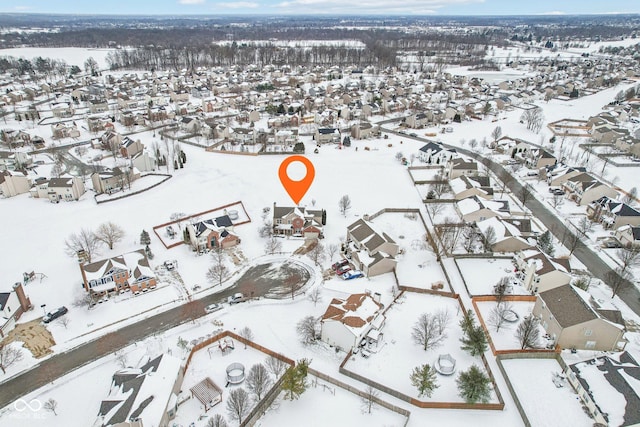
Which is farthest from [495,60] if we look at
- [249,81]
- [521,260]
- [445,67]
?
[521,260]

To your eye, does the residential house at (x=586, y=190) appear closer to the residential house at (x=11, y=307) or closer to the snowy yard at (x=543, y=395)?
the snowy yard at (x=543, y=395)

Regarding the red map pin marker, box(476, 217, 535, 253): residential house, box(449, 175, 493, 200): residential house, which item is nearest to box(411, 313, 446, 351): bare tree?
box(476, 217, 535, 253): residential house

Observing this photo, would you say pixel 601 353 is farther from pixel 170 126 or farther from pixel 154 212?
pixel 170 126

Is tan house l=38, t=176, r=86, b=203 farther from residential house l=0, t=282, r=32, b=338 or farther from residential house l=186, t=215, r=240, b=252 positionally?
residential house l=0, t=282, r=32, b=338

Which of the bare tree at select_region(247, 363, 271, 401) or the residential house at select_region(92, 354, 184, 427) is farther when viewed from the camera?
the bare tree at select_region(247, 363, 271, 401)

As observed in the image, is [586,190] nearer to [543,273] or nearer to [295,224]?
[543,273]

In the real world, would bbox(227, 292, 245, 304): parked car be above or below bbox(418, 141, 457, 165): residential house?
below
